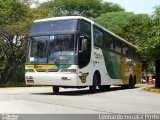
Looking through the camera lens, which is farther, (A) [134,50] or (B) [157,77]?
(A) [134,50]

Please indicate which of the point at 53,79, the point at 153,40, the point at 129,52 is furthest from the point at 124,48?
the point at 53,79

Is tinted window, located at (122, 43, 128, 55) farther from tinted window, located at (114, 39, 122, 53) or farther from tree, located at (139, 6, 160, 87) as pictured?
tree, located at (139, 6, 160, 87)

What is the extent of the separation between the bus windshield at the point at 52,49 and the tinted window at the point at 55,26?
36cm

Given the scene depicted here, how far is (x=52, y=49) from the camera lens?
1741 centimetres

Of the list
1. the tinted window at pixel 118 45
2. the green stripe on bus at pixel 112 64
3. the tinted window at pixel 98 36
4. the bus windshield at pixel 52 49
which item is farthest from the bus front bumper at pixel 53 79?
the tinted window at pixel 118 45

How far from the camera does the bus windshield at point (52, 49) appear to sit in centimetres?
1711

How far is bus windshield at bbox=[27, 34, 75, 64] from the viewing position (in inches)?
674

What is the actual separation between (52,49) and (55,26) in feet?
3.75

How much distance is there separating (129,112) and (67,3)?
52279 millimetres

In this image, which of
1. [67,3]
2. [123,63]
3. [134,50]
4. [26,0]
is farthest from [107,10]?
[123,63]

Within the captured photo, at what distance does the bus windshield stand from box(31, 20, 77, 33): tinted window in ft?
1.19

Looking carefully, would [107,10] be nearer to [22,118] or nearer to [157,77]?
[157,77]

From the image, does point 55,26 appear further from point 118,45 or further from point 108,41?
point 118,45

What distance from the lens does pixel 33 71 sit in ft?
57.7
